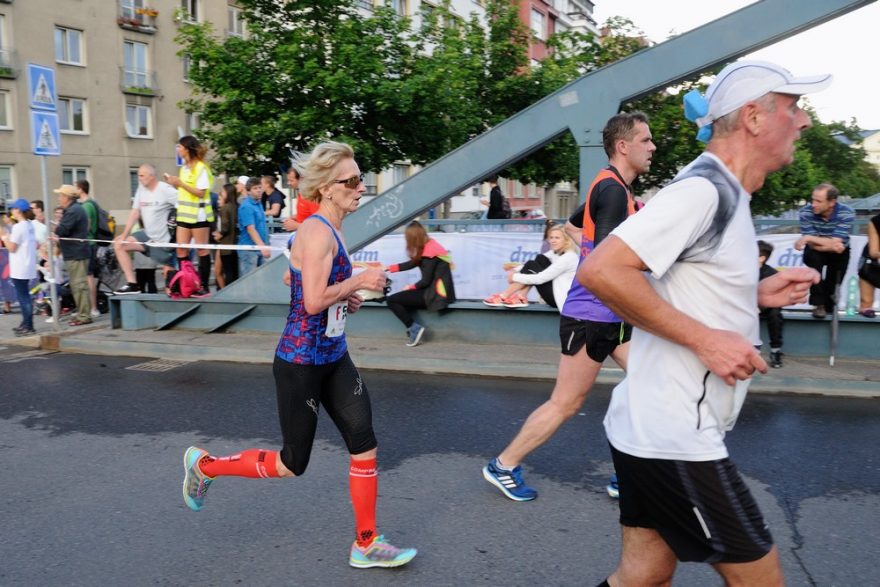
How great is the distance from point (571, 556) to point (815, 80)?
237 cm

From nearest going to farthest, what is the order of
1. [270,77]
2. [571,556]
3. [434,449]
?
[571,556], [434,449], [270,77]

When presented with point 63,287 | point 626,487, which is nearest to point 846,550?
point 626,487

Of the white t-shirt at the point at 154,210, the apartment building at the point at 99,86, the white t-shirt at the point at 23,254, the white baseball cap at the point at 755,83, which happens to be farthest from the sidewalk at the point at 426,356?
the apartment building at the point at 99,86

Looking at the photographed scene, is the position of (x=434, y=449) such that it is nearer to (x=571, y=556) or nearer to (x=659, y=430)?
(x=571, y=556)

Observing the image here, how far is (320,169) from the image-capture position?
11.2 ft

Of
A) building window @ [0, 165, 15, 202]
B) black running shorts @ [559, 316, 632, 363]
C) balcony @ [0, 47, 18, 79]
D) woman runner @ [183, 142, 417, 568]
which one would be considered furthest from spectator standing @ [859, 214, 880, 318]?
balcony @ [0, 47, 18, 79]

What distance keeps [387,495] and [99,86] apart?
111 feet

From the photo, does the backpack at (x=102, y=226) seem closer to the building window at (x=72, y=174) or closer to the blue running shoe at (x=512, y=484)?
the blue running shoe at (x=512, y=484)

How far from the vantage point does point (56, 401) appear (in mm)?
6609

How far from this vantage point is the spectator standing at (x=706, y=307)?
6.23 ft

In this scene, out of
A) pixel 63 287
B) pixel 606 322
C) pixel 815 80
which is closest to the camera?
pixel 815 80

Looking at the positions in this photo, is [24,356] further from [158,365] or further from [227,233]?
[227,233]

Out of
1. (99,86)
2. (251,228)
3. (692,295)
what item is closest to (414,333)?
(251,228)

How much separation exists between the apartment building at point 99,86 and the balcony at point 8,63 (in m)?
0.04
